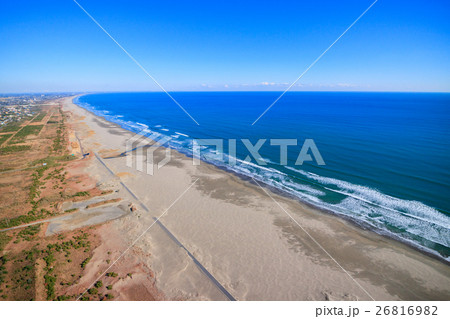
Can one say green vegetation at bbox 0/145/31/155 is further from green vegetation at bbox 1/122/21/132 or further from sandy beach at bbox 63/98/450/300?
sandy beach at bbox 63/98/450/300

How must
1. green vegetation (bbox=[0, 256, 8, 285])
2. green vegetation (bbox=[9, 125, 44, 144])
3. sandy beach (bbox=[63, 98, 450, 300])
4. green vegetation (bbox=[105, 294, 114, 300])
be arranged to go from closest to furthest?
green vegetation (bbox=[105, 294, 114, 300]), green vegetation (bbox=[0, 256, 8, 285]), sandy beach (bbox=[63, 98, 450, 300]), green vegetation (bbox=[9, 125, 44, 144])

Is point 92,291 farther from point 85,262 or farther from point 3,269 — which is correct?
point 3,269

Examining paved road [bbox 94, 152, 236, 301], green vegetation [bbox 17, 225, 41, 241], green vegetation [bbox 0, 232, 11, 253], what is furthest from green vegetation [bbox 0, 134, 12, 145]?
paved road [bbox 94, 152, 236, 301]

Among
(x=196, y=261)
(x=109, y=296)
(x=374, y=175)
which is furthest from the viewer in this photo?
(x=374, y=175)

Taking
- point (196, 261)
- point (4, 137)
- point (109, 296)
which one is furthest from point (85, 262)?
point (4, 137)

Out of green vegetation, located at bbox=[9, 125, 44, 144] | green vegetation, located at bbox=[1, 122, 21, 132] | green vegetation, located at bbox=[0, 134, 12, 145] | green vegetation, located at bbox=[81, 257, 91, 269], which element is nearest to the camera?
green vegetation, located at bbox=[81, 257, 91, 269]

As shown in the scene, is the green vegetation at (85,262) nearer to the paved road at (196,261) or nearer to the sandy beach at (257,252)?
the sandy beach at (257,252)
